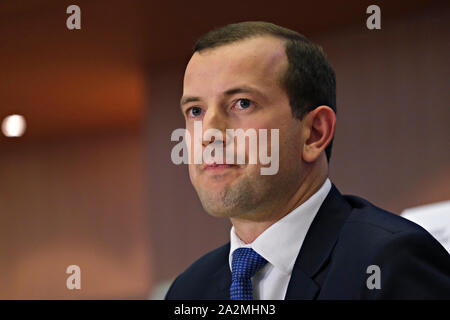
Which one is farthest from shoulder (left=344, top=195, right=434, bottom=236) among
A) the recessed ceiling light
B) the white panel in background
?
the recessed ceiling light

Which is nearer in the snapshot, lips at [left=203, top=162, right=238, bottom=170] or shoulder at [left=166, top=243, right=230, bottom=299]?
lips at [left=203, top=162, right=238, bottom=170]

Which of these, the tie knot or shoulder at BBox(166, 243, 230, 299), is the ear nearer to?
the tie knot

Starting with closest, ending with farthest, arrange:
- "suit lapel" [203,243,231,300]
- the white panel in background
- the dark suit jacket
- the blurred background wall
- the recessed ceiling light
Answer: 1. the dark suit jacket
2. "suit lapel" [203,243,231,300]
3. the white panel in background
4. the blurred background wall
5. the recessed ceiling light

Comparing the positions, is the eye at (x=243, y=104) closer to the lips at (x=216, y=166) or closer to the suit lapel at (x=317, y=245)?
the lips at (x=216, y=166)

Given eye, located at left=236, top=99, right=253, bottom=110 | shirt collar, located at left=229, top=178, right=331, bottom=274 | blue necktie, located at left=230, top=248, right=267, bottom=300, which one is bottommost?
blue necktie, located at left=230, top=248, right=267, bottom=300

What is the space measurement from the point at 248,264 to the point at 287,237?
7 cm

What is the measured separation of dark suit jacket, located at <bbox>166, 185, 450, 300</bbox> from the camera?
92 cm

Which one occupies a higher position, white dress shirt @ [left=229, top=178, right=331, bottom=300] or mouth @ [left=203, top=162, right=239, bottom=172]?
mouth @ [left=203, top=162, right=239, bottom=172]

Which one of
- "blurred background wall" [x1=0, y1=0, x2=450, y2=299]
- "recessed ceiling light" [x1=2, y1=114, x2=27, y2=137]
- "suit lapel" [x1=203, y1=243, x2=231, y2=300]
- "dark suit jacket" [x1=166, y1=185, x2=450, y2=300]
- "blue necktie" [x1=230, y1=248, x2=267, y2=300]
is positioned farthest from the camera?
"recessed ceiling light" [x1=2, y1=114, x2=27, y2=137]

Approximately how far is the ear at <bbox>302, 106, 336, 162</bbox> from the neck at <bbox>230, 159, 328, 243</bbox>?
3cm

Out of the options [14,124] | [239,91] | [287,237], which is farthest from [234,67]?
[14,124]

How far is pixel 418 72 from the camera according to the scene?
412cm
